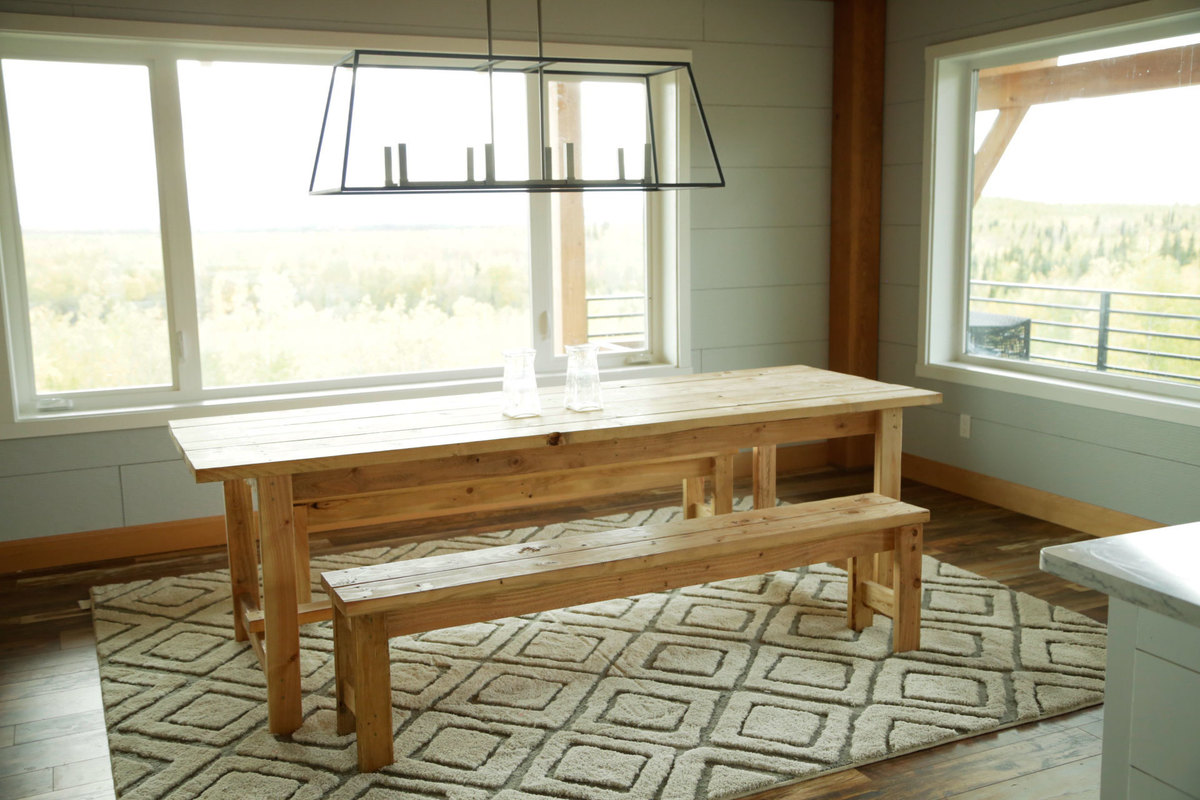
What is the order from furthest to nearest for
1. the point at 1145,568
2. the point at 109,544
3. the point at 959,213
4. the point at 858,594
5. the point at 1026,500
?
the point at 959,213 → the point at 1026,500 → the point at 109,544 → the point at 858,594 → the point at 1145,568

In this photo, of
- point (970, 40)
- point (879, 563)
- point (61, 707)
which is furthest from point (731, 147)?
point (61, 707)

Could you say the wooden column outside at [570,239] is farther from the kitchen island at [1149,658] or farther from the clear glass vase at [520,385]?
the kitchen island at [1149,658]

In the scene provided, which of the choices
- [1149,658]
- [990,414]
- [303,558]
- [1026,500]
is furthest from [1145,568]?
[990,414]

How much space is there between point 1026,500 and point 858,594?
1.67 meters

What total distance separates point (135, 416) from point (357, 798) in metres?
2.35

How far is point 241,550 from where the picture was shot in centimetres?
326

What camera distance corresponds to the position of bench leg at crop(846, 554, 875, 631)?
3289 mm

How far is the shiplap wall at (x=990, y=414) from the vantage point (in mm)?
3979

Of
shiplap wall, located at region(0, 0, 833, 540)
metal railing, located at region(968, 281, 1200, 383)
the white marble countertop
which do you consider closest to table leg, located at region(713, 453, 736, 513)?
shiplap wall, located at region(0, 0, 833, 540)

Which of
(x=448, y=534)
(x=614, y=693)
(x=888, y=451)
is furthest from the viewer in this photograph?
(x=448, y=534)

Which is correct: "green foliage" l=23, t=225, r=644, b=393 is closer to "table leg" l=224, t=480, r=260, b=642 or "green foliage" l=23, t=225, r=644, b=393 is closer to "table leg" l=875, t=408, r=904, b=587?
"table leg" l=224, t=480, r=260, b=642

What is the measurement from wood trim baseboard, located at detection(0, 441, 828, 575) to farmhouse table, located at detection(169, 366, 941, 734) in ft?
3.68

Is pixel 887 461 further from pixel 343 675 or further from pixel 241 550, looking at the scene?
pixel 241 550

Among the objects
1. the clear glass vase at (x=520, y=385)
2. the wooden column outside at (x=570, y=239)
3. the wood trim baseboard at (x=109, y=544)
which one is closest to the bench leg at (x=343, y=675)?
the clear glass vase at (x=520, y=385)
